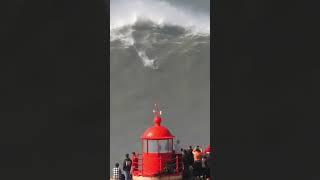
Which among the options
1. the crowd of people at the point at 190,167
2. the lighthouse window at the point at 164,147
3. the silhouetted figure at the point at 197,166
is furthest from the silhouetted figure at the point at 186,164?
the lighthouse window at the point at 164,147

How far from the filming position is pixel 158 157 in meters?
10.6

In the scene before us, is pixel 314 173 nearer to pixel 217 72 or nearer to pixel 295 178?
pixel 295 178

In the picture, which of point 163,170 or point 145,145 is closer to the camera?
point 163,170

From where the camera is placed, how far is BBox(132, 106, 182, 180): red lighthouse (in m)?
10.5

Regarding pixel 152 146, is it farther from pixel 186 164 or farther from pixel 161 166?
pixel 186 164

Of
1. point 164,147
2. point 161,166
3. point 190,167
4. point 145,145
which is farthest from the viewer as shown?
point 145,145

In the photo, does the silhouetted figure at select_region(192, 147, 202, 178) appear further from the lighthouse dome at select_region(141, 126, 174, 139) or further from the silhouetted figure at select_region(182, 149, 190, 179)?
the lighthouse dome at select_region(141, 126, 174, 139)

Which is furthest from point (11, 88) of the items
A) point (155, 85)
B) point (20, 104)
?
point (155, 85)

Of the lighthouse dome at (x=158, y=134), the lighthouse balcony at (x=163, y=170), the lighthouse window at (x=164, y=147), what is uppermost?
the lighthouse dome at (x=158, y=134)

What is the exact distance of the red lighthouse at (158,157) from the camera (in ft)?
34.4

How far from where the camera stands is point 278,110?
298 cm

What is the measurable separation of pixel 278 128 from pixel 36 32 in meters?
1.60

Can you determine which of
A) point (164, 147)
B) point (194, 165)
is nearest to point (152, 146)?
point (164, 147)

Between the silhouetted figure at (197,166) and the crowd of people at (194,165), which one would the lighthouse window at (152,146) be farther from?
the silhouetted figure at (197,166)
